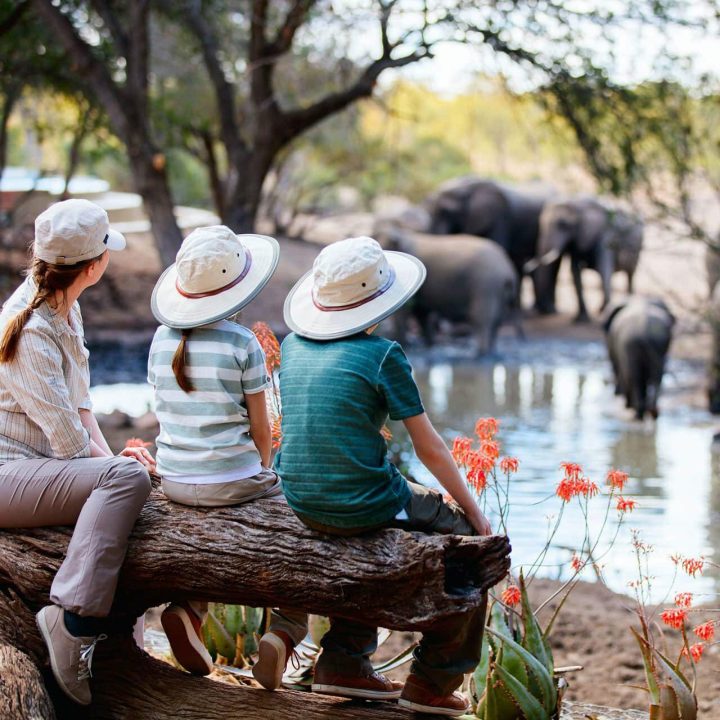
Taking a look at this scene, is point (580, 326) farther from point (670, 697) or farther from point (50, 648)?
point (50, 648)

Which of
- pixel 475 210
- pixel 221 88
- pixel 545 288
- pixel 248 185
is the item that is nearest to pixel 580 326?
pixel 545 288

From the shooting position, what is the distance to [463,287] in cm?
1867

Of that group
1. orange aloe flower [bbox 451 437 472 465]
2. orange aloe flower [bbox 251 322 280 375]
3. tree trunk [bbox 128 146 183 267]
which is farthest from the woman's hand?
tree trunk [bbox 128 146 183 267]

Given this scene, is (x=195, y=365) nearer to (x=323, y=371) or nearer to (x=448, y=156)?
(x=323, y=371)

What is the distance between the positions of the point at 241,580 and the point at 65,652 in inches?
Answer: 22.9

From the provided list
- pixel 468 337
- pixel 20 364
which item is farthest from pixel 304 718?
pixel 468 337

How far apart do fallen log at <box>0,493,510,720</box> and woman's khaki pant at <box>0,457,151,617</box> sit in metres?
0.11

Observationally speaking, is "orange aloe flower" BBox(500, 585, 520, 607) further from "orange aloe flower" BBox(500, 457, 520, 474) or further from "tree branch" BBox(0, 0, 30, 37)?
"tree branch" BBox(0, 0, 30, 37)

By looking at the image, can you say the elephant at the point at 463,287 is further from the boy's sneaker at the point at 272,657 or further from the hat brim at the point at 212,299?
the boy's sneaker at the point at 272,657

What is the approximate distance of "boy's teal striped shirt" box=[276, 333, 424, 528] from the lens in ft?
11.6

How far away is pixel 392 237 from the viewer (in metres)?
18.3

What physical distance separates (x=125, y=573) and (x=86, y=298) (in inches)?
613

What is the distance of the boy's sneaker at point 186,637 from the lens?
396 cm

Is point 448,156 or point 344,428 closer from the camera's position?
point 344,428
